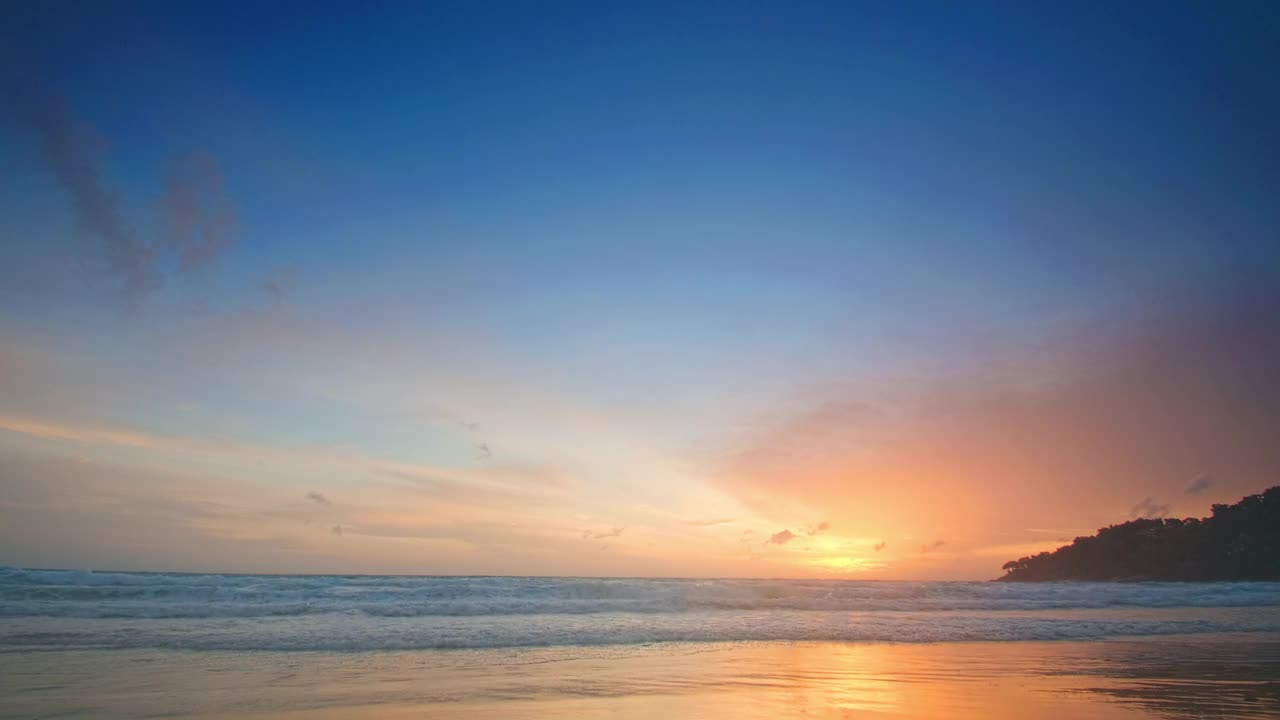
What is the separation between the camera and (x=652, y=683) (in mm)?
10859

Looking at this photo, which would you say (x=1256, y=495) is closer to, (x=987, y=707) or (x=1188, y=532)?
(x=1188, y=532)

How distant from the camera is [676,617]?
79.2 ft

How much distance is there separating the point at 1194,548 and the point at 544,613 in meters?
67.2

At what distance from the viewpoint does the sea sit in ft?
30.4

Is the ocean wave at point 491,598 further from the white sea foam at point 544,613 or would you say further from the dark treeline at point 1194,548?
the dark treeline at point 1194,548

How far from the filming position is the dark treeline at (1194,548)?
6028 centimetres

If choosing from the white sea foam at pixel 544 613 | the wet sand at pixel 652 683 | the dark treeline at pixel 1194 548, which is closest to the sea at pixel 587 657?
the wet sand at pixel 652 683

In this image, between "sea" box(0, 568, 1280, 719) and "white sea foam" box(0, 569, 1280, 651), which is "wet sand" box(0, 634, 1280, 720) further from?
"white sea foam" box(0, 569, 1280, 651)

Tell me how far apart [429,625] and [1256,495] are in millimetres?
80029

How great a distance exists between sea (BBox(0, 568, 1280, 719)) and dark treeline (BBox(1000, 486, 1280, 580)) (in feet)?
125

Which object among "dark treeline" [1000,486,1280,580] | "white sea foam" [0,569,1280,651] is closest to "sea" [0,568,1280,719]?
"white sea foam" [0,569,1280,651]

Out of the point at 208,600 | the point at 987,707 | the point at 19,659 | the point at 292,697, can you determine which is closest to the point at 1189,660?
the point at 987,707

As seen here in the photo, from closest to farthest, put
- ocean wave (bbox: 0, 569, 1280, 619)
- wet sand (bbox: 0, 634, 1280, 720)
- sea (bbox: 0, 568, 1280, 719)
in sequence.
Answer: wet sand (bbox: 0, 634, 1280, 720)
sea (bbox: 0, 568, 1280, 719)
ocean wave (bbox: 0, 569, 1280, 619)

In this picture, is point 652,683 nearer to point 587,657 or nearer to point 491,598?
Result: point 587,657
